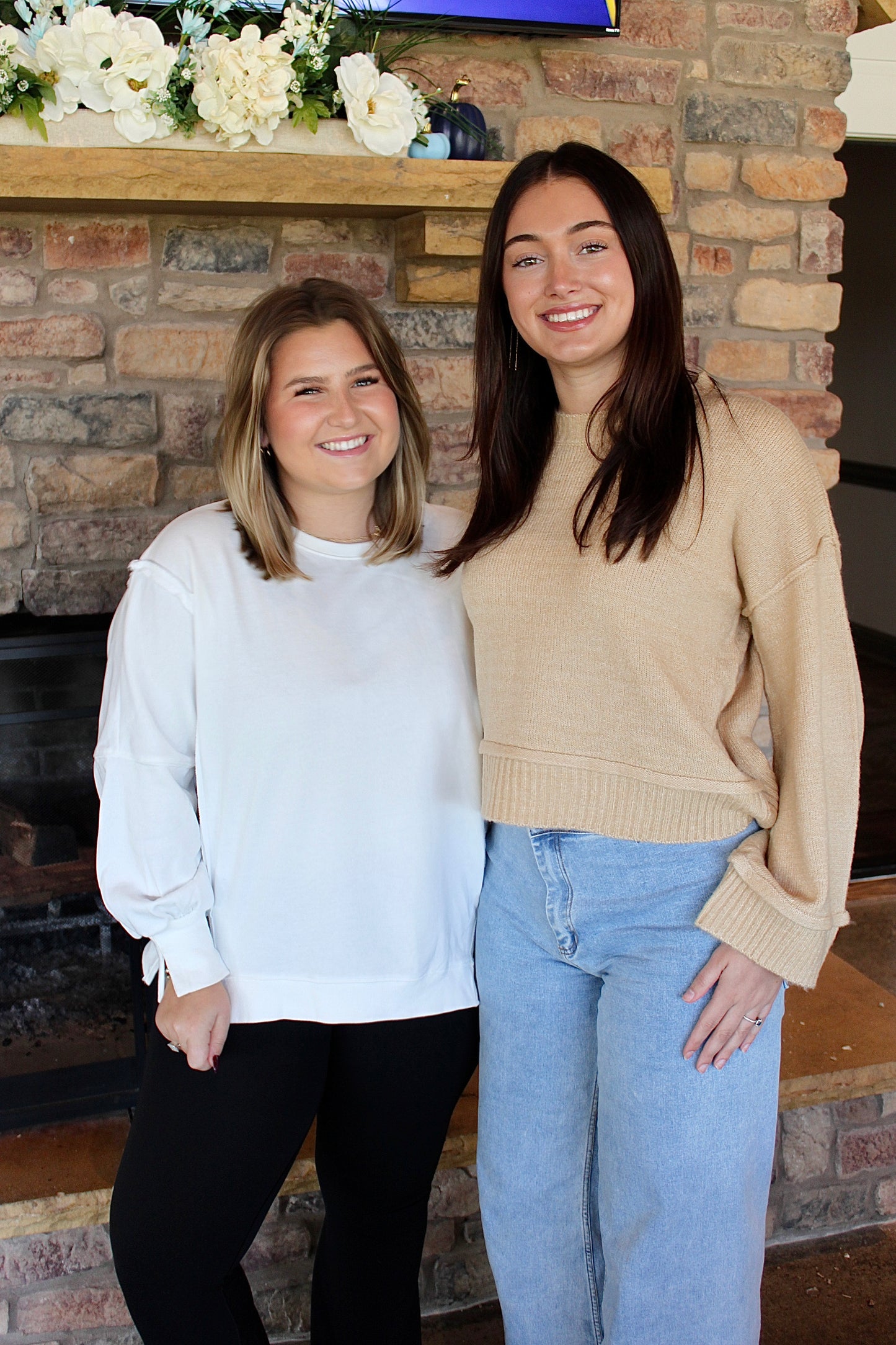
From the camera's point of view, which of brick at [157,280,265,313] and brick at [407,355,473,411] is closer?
brick at [157,280,265,313]

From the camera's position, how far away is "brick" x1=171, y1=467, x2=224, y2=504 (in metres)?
2.16

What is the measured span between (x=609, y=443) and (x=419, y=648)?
1.17 feet

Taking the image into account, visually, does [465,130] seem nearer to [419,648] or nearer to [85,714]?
[419,648]

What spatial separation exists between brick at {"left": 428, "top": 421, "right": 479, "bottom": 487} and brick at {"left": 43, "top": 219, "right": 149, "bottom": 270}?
0.62m

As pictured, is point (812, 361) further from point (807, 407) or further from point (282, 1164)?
point (282, 1164)

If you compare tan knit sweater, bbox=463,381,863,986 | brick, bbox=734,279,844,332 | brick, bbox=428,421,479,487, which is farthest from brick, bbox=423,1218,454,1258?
brick, bbox=734,279,844,332

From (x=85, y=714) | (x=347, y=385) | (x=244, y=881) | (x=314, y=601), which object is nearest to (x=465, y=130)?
(x=347, y=385)

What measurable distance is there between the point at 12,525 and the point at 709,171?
1.51 m

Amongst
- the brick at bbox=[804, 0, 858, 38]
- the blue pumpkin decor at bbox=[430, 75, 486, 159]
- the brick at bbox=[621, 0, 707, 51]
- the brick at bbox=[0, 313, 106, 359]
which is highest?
the brick at bbox=[804, 0, 858, 38]

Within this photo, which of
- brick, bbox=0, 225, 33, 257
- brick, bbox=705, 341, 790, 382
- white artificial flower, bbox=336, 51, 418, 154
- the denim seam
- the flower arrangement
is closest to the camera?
the denim seam

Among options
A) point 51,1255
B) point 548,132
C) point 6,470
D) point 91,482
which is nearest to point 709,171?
point 548,132

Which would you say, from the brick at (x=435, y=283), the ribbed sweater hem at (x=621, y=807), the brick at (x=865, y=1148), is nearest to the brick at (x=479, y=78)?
the brick at (x=435, y=283)

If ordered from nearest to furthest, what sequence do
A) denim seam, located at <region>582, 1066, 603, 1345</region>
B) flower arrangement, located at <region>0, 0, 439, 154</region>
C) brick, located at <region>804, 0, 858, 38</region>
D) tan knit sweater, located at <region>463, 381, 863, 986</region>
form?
tan knit sweater, located at <region>463, 381, 863, 986</region>
denim seam, located at <region>582, 1066, 603, 1345</region>
flower arrangement, located at <region>0, 0, 439, 154</region>
brick, located at <region>804, 0, 858, 38</region>

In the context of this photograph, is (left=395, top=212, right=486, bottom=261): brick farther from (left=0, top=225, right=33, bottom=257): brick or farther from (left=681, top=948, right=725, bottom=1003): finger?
(left=681, top=948, right=725, bottom=1003): finger
